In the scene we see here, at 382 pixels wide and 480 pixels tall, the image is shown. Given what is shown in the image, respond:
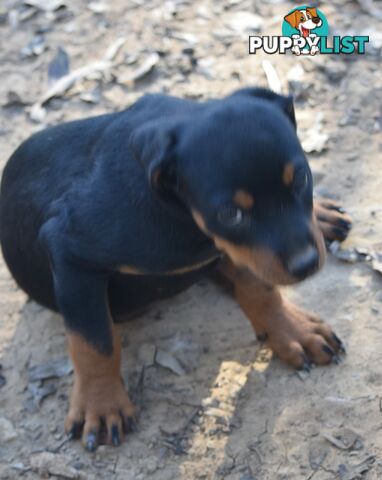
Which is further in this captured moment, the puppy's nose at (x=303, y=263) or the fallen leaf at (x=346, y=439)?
the fallen leaf at (x=346, y=439)

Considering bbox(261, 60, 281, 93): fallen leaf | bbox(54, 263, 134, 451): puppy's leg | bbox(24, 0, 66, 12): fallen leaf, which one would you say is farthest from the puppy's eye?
bbox(24, 0, 66, 12): fallen leaf

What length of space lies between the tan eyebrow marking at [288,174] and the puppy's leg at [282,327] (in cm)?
113

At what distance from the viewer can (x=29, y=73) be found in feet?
21.2

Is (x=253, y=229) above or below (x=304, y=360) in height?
above

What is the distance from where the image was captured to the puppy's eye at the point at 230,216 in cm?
295

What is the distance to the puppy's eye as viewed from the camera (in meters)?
2.95

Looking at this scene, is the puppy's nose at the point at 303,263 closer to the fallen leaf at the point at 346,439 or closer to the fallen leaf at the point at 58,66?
the fallen leaf at the point at 346,439

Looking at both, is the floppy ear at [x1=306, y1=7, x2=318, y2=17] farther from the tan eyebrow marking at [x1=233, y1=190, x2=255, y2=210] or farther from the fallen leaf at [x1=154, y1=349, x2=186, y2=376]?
the tan eyebrow marking at [x1=233, y1=190, x2=255, y2=210]

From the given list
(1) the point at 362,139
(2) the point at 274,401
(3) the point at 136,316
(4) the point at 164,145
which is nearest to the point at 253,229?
(4) the point at 164,145

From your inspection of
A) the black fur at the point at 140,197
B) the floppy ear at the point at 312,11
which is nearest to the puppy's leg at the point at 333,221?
the black fur at the point at 140,197

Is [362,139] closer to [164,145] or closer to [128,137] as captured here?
[128,137]

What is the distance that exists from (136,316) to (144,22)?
3247 millimetres

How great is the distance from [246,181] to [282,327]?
1356mm

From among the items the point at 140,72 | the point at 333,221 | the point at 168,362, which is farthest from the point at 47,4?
the point at 168,362
